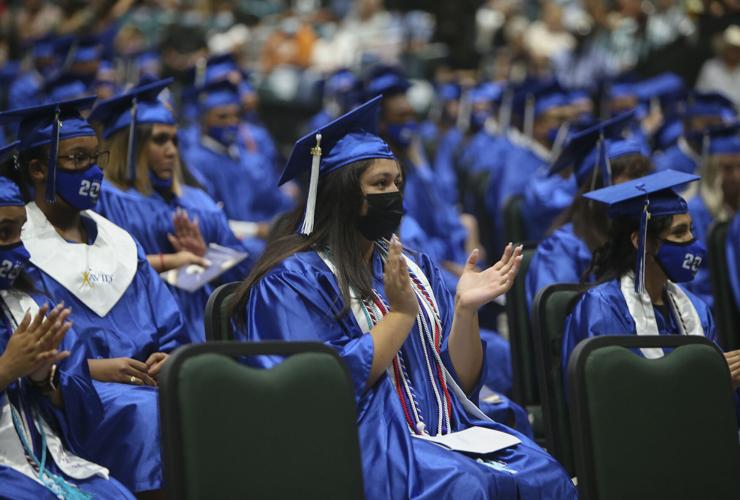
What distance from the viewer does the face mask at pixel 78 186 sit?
404cm

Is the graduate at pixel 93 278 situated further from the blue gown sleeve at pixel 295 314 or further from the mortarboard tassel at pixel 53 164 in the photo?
the blue gown sleeve at pixel 295 314

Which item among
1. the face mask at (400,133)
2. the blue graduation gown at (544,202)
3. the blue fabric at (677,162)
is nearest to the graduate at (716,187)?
the blue fabric at (677,162)

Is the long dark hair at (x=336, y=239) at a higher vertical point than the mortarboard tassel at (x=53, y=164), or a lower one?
lower

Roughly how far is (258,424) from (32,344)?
2.55 feet

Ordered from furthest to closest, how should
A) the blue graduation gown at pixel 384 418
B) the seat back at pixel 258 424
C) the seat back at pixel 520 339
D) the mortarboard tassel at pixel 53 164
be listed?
the seat back at pixel 520 339, the mortarboard tassel at pixel 53 164, the blue graduation gown at pixel 384 418, the seat back at pixel 258 424

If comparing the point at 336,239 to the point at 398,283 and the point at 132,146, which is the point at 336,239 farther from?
the point at 132,146

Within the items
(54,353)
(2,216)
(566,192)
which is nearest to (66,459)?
(54,353)

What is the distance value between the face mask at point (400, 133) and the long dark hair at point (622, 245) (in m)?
2.86

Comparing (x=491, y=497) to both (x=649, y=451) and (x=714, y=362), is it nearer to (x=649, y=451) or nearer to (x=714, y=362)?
(x=649, y=451)

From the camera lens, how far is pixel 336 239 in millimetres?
3656

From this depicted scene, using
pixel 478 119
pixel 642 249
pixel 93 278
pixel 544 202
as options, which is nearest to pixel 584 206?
pixel 642 249

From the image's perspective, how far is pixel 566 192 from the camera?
6918 millimetres

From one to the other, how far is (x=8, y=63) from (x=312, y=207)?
32.9 ft

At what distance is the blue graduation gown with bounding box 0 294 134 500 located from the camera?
319cm
